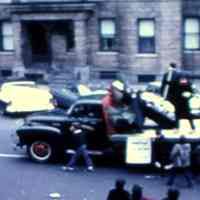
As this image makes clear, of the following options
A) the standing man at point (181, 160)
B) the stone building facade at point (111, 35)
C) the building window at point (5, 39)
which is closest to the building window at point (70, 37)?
the stone building facade at point (111, 35)

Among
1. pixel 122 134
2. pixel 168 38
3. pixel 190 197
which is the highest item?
pixel 168 38

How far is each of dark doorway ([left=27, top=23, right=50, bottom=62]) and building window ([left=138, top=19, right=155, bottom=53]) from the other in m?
4.86

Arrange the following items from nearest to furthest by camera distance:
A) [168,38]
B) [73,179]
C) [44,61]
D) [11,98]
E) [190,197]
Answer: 1. [190,197]
2. [73,179]
3. [11,98]
4. [168,38]
5. [44,61]

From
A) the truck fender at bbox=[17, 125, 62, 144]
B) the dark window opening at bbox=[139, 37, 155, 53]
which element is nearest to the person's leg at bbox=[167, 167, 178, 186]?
the truck fender at bbox=[17, 125, 62, 144]

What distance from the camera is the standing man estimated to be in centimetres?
1516

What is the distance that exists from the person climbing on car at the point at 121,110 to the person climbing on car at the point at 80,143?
0.60 m

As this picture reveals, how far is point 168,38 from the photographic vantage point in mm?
32000

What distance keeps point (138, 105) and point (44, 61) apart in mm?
18331

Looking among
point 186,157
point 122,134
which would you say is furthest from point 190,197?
point 122,134

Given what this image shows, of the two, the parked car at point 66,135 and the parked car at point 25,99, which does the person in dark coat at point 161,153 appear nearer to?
the parked car at point 66,135

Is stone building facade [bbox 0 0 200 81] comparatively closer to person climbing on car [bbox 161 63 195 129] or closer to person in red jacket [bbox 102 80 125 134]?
person climbing on car [bbox 161 63 195 129]

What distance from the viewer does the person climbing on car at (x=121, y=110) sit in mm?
16578

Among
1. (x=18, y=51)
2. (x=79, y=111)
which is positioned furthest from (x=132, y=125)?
(x=18, y=51)

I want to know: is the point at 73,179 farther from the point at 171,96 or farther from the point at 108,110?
the point at 171,96
